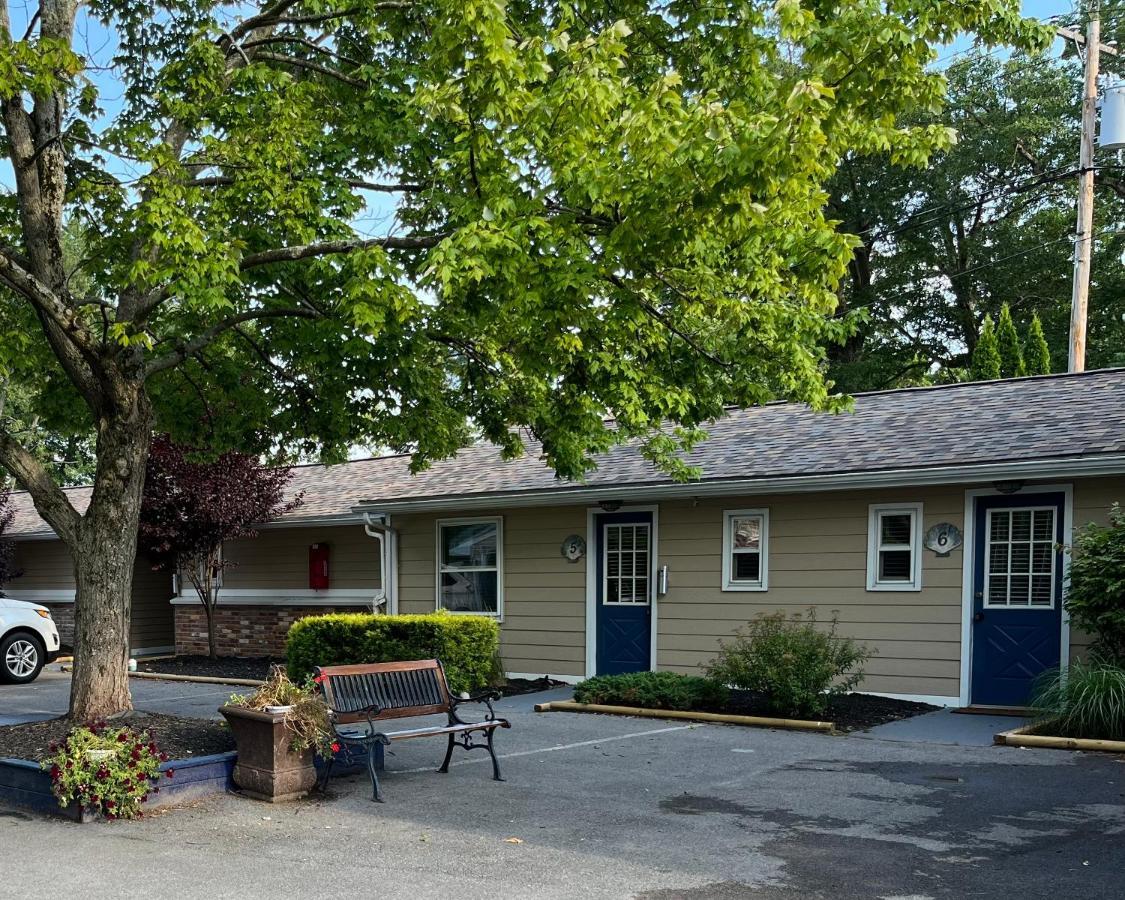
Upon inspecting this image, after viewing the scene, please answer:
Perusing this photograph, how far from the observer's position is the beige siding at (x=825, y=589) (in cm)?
1222

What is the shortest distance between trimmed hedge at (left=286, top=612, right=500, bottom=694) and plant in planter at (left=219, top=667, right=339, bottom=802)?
5.29 meters

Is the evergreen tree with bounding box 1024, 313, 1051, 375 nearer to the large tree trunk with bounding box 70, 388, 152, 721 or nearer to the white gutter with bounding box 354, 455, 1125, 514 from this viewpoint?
the white gutter with bounding box 354, 455, 1125, 514

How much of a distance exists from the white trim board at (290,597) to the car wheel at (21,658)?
12.6ft

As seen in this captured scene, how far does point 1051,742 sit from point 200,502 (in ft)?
42.8

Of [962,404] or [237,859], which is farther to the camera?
[962,404]

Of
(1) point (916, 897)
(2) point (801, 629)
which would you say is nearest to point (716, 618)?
(2) point (801, 629)

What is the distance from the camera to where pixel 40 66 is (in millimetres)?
8258

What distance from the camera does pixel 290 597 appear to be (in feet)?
63.1

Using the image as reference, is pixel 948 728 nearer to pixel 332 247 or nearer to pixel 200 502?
pixel 332 247

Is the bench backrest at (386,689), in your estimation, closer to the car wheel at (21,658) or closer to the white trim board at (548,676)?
the white trim board at (548,676)

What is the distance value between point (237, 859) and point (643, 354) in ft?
17.6

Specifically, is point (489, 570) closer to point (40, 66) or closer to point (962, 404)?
point (962, 404)

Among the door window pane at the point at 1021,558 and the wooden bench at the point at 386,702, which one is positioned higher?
the door window pane at the point at 1021,558

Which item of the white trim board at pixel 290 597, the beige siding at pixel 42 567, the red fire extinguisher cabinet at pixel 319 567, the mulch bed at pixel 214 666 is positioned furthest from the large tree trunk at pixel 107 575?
the beige siding at pixel 42 567
